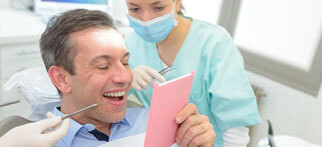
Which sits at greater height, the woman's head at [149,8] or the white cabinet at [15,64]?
the woman's head at [149,8]

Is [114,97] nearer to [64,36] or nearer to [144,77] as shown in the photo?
[144,77]

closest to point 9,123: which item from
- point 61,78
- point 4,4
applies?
point 61,78

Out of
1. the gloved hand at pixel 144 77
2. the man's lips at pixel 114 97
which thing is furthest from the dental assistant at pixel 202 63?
the man's lips at pixel 114 97

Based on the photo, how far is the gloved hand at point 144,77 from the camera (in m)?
1.24

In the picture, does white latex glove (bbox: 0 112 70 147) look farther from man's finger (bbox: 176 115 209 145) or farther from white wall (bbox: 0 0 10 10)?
white wall (bbox: 0 0 10 10)

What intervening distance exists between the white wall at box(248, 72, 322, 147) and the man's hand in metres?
1.06

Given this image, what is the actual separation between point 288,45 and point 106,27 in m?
1.43

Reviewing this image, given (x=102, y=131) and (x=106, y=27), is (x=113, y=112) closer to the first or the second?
(x=102, y=131)

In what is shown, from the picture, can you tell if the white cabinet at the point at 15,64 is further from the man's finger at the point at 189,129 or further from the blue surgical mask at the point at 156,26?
the man's finger at the point at 189,129

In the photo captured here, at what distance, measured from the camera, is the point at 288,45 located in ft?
6.69

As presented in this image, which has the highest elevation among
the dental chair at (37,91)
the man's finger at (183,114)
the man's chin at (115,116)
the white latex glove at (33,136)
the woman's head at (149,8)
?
the woman's head at (149,8)

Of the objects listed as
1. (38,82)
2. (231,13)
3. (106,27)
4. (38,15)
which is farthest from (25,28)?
(231,13)

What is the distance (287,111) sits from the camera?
1973 mm

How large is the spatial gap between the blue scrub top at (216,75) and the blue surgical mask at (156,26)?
0.11 metres
